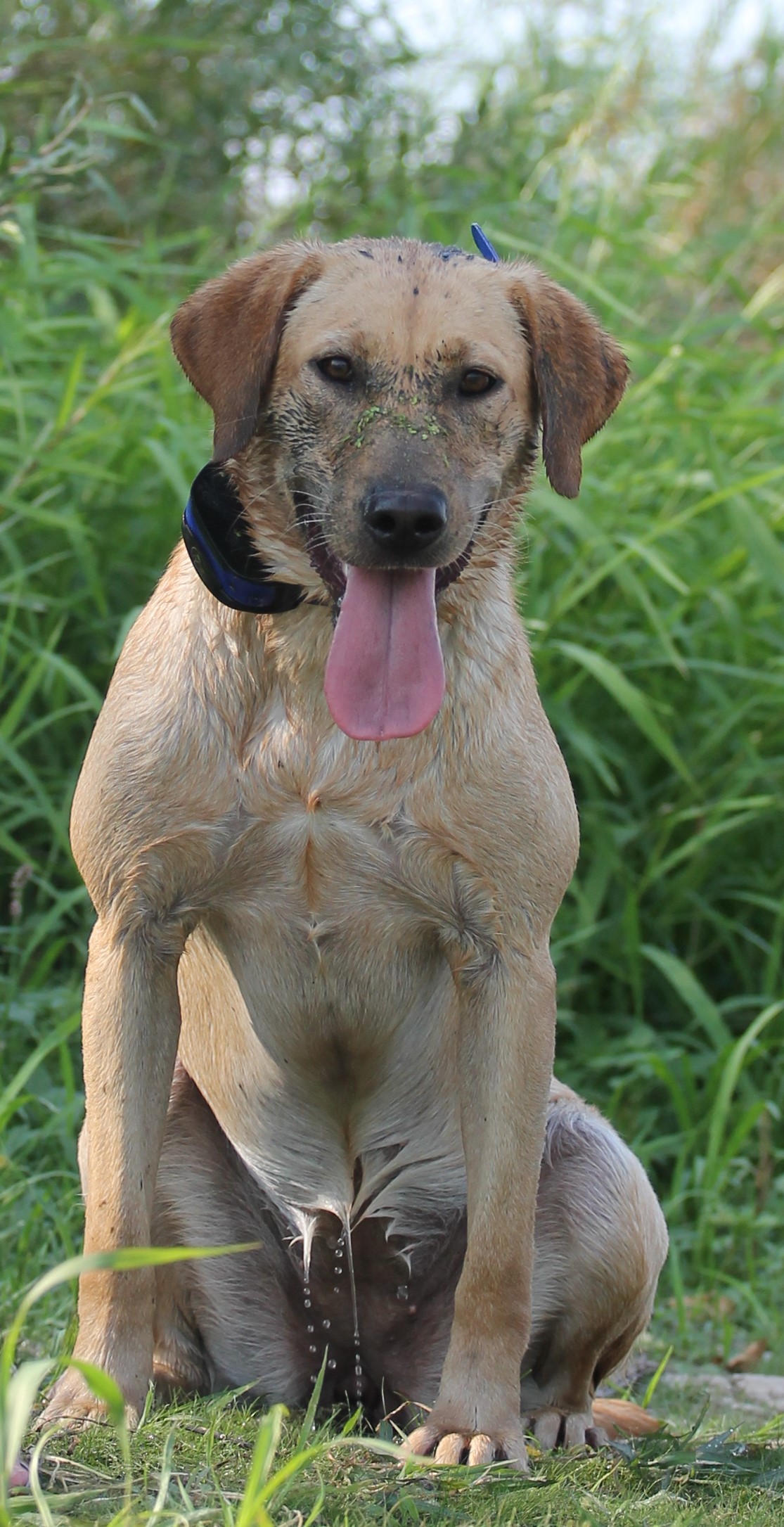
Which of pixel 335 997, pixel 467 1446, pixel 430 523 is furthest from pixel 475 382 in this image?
pixel 467 1446

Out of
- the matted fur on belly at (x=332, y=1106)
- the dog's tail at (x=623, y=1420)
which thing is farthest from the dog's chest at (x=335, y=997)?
the dog's tail at (x=623, y=1420)

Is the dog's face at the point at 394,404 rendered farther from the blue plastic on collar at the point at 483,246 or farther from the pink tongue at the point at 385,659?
the blue plastic on collar at the point at 483,246

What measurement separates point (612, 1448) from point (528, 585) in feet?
10.0

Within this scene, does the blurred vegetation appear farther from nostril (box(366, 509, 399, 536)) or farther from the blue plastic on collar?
nostril (box(366, 509, 399, 536))

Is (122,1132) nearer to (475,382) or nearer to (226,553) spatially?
(226,553)

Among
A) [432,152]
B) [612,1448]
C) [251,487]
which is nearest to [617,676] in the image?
[251,487]

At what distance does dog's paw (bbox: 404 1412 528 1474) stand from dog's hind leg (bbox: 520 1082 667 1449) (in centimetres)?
38

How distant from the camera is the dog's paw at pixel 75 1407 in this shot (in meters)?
2.62

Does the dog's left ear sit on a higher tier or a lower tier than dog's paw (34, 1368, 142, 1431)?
higher

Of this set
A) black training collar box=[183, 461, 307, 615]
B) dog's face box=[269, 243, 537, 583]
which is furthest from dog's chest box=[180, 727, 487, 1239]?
dog's face box=[269, 243, 537, 583]

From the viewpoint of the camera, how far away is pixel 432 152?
24.0ft

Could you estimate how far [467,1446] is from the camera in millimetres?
2674

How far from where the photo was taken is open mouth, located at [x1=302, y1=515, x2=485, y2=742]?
2.71m

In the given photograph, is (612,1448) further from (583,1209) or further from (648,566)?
(648,566)
